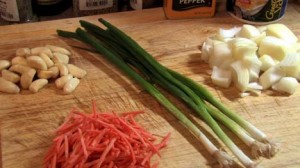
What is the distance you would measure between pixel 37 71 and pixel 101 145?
0.34 metres

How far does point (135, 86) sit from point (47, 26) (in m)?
0.35

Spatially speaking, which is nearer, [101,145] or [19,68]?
[101,145]

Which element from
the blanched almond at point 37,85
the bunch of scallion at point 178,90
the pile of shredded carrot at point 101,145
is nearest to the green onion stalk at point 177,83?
the bunch of scallion at point 178,90

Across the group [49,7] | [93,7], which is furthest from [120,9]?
[49,7]

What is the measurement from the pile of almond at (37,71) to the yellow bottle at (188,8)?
13.8 inches

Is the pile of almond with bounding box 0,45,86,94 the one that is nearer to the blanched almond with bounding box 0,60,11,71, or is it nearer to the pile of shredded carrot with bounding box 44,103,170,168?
the blanched almond with bounding box 0,60,11,71

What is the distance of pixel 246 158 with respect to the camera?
91 cm

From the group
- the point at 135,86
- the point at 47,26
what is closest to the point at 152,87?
the point at 135,86

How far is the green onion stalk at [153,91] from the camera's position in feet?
2.99

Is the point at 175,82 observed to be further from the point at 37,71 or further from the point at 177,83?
the point at 37,71

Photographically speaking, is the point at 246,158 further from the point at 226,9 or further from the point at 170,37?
the point at 226,9

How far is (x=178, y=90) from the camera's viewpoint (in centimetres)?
105

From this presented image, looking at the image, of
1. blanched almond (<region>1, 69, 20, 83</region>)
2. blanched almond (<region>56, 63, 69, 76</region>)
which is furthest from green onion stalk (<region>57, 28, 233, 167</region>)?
blanched almond (<region>1, 69, 20, 83</region>)

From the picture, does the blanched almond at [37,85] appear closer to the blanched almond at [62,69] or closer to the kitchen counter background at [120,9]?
the blanched almond at [62,69]
